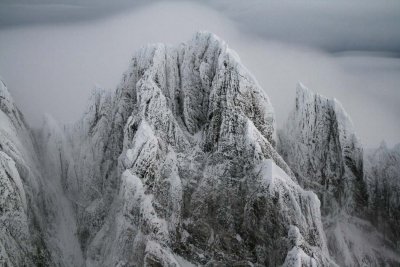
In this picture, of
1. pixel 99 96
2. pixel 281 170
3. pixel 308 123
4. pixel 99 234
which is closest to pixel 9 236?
pixel 99 234

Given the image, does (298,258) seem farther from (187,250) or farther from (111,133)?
(111,133)

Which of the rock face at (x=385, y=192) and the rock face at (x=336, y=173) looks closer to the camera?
the rock face at (x=336, y=173)

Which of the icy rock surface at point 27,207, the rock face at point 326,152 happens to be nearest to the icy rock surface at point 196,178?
the icy rock surface at point 27,207

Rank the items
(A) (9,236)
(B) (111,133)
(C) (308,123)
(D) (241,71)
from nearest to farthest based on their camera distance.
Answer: (A) (9,236) → (D) (241,71) → (C) (308,123) → (B) (111,133)

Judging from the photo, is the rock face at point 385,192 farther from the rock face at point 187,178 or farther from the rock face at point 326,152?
the rock face at point 326,152

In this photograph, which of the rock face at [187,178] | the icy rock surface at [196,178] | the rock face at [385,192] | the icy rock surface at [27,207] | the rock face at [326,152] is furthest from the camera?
the rock face at [326,152]

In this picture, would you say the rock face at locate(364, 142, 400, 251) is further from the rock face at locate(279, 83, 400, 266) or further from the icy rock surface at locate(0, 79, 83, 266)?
the icy rock surface at locate(0, 79, 83, 266)

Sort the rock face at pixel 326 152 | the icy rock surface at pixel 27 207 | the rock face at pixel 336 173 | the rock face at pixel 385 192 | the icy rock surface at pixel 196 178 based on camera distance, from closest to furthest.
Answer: the icy rock surface at pixel 196 178, the icy rock surface at pixel 27 207, the rock face at pixel 336 173, the rock face at pixel 385 192, the rock face at pixel 326 152
